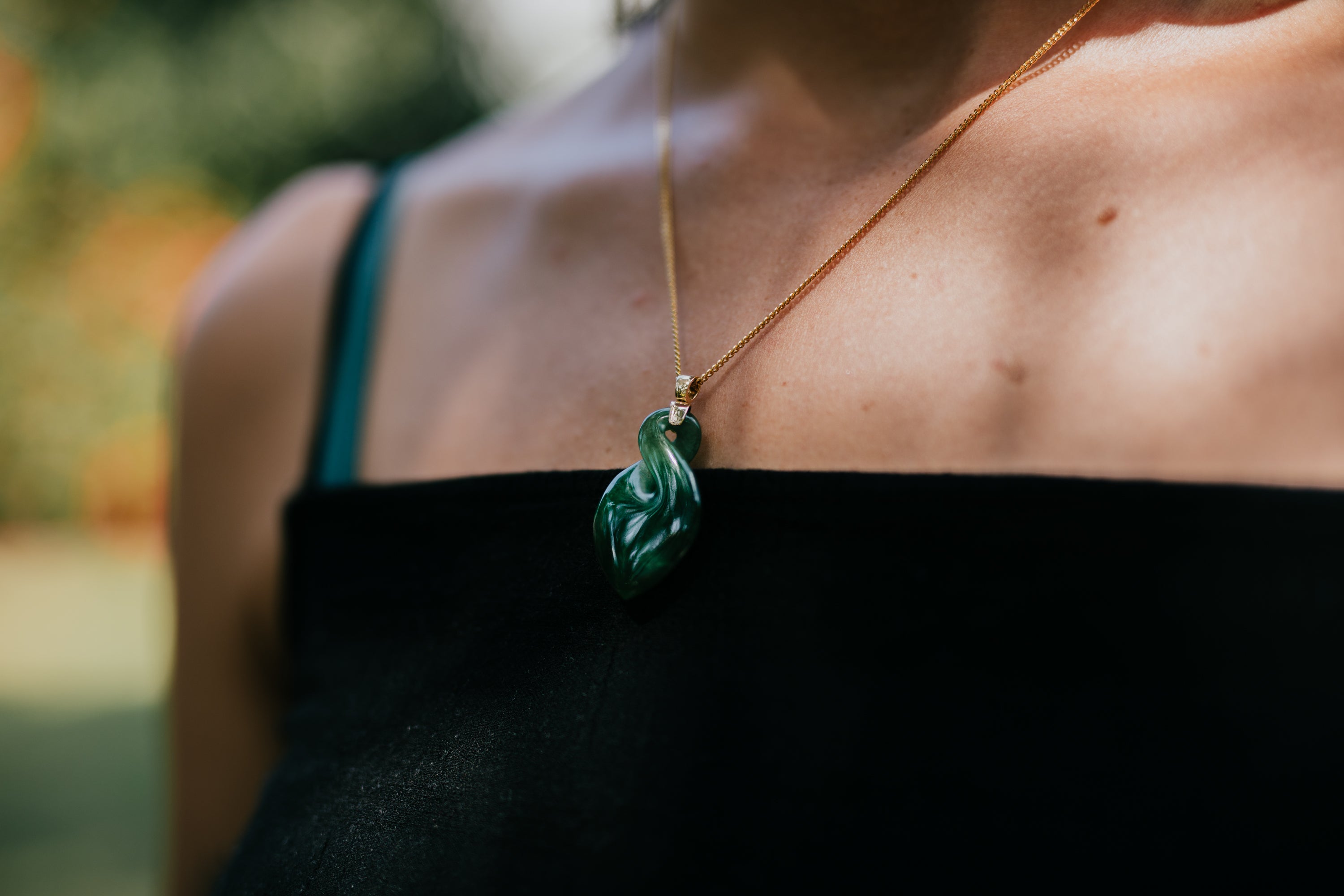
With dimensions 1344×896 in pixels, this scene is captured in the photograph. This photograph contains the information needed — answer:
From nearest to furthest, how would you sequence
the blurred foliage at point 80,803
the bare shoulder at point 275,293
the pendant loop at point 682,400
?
1. the pendant loop at point 682,400
2. the bare shoulder at point 275,293
3. the blurred foliage at point 80,803

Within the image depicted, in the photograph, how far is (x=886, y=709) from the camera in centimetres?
75

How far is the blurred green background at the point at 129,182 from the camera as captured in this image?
8.41m

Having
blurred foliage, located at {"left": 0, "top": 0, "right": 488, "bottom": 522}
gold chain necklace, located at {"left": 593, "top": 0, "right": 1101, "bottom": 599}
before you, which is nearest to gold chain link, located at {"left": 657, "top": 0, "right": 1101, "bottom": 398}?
gold chain necklace, located at {"left": 593, "top": 0, "right": 1101, "bottom": 599}

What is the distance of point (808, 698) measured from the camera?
2.51 ft

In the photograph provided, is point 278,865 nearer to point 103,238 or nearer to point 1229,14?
point 1229,14

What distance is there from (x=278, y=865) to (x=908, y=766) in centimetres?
58

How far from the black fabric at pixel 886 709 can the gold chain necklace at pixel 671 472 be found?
2 cm

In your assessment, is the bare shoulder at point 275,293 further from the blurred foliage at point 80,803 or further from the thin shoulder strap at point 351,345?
the blurred foliage at point 80,803

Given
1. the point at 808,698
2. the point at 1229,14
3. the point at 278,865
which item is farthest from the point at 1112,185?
the point at 278,865

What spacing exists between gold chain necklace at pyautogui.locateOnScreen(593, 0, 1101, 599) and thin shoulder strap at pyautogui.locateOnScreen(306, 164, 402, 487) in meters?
0.41

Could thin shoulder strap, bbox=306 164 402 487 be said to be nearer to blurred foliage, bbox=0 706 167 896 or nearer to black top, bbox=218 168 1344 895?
black top, bbox=218 168 1344 895

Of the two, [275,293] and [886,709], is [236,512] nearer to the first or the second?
[275,293]

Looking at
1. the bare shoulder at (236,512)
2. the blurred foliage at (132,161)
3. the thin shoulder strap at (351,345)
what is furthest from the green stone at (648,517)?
the blurred foliage at (132,161)

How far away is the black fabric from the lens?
0.68 meters
